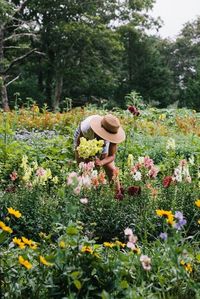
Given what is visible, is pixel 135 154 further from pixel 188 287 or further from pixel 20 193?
pixel 188 287

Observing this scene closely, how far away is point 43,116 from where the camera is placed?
474 inches

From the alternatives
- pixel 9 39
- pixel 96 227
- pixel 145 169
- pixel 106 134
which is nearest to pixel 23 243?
pixel 96 227

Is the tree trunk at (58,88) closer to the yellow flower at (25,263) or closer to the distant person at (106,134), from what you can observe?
the distant person at (106,134)

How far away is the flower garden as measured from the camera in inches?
112

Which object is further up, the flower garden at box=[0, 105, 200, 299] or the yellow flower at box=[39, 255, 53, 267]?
the yellow flower at box=[39, 255, 53, 267]

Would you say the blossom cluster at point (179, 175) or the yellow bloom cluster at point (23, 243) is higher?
the yellow bloom cluster at point (23, 243)

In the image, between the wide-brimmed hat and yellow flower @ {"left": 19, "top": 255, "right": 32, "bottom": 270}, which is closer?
yellow flower @ {"left": 19, "top": 255, "right": 32, "bottom": 270}

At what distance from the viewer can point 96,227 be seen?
4625mm

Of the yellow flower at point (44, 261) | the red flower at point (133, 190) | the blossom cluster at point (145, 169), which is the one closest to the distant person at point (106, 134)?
the blossom cluster at point (145, 169)

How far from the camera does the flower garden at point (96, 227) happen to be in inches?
112

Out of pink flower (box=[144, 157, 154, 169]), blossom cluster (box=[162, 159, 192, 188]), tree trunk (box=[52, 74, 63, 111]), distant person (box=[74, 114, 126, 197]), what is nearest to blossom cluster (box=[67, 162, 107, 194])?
pink flower (box=[144, 157, 154, 169])

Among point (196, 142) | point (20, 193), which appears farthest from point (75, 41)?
point (20, 193)

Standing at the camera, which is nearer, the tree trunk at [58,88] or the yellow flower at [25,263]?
the yellow flower at [25,263]

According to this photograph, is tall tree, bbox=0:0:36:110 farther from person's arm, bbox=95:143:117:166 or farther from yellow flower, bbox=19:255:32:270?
yellow flower, bbox=19:255:32:270
